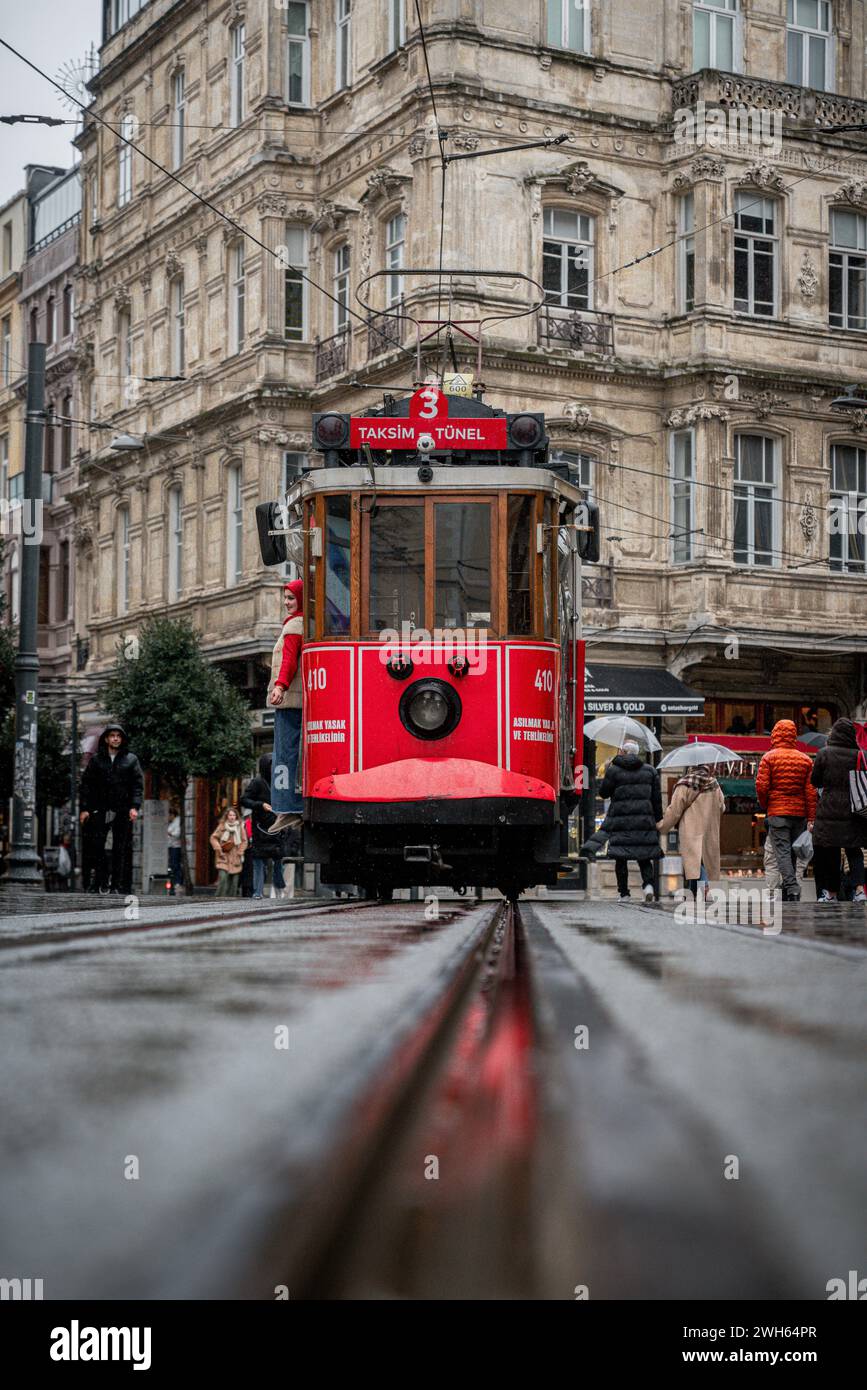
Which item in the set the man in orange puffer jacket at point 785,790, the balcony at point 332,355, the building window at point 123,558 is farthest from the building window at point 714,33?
the man in orange puffer jacket at point 785,790

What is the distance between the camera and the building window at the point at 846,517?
32531 millimetres

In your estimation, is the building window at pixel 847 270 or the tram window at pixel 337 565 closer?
the tram window at pixel 337 565

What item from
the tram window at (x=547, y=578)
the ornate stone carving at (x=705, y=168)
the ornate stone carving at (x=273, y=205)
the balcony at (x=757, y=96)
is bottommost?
the tram window at (x=547, y=578)

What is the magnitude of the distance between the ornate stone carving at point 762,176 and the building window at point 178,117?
13332 millimetres

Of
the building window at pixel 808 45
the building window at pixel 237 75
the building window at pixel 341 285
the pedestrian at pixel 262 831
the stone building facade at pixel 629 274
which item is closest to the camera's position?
the pedestrian at pixel 262 831

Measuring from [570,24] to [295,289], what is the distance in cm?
712

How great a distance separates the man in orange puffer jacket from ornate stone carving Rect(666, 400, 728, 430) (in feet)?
48.5

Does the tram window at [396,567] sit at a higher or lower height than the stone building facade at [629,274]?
lower

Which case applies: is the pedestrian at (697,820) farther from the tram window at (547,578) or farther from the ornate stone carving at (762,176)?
the ornate stone carving at (762,176)

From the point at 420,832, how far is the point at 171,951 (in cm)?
956

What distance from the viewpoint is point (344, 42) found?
35.0 metres

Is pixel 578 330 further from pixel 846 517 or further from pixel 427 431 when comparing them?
pixel 427 431

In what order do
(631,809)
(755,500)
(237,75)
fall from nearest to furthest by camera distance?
(631,809), (755,500), (237,75)

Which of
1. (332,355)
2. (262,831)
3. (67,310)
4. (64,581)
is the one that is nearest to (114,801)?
(262,831)
